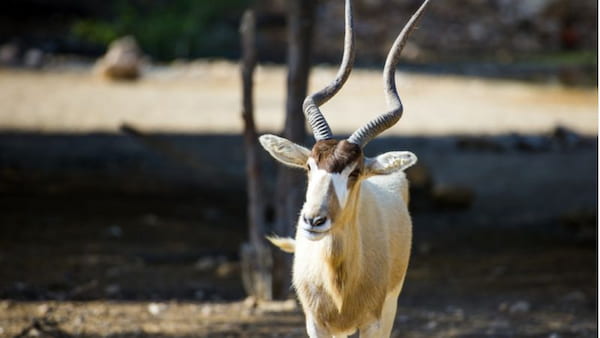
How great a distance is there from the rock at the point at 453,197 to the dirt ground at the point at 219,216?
0.08 metres

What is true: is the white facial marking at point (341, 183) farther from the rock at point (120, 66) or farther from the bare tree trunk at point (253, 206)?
the rock at point (120, 66)

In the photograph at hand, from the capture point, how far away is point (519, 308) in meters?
7.96

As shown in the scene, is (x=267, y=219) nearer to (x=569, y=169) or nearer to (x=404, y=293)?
(x=404, y=293)

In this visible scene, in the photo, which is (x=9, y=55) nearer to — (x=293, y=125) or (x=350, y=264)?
(x=293, y=125)

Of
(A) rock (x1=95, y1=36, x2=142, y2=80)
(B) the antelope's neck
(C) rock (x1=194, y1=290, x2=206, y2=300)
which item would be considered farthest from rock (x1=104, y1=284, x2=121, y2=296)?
(A) rock (x1=95, y1=36, x2=142, y2=80)

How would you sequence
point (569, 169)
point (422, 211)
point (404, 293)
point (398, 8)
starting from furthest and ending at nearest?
point (398, 8) < point (569, 169) < point (422, 211) < point (404, 293)

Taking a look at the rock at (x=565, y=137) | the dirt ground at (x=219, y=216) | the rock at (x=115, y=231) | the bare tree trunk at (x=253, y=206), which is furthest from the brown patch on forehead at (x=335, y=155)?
the rock at (x=565, y=137)

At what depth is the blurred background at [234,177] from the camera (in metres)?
7.86

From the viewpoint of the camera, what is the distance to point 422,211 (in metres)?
11.7

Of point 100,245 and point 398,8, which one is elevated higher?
point 398,8

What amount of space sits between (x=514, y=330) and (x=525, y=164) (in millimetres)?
6540

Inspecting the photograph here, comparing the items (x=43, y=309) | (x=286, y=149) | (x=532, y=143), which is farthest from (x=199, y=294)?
(x=532, y=143)

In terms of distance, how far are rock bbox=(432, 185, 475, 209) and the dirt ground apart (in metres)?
0.08

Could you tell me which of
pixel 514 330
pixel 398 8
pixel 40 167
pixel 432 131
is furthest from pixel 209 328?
pixel 398 8
